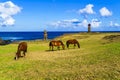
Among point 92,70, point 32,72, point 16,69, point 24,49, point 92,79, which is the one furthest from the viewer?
point 24,49

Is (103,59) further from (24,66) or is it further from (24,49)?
(24,49)

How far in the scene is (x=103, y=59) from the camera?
24.3 metres

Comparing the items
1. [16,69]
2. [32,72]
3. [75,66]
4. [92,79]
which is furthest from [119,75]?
[16,69]

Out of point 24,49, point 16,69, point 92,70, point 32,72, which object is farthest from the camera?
point 24,49

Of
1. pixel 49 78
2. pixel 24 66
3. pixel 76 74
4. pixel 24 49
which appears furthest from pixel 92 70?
pixel 24 49

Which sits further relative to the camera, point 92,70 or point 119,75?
point 92,70

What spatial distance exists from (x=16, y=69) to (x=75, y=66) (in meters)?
4.95

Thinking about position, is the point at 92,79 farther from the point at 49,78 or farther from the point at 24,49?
the point at 24,49

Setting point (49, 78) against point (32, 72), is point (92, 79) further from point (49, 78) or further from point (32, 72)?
point (32, 72)

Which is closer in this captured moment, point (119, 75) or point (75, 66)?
point (119, 75)

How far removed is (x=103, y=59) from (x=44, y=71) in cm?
556

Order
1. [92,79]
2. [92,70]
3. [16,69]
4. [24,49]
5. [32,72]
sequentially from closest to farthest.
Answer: [92,79]
[92,70]
[32,72]
[16,69]
[24,49]

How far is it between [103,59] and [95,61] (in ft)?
2.62

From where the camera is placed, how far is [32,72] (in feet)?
72.0
